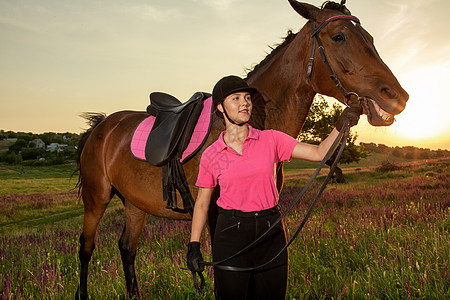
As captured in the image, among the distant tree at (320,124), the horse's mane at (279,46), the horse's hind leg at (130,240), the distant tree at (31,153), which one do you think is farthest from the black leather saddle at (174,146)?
the distant tree at (31,153)

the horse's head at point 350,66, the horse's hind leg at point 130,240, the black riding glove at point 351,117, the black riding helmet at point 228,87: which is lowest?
the horse's hind leg at point 130,240

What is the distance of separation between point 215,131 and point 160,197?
1121mm

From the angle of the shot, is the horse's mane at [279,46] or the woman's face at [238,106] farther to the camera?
the horse's mane at [279,46]

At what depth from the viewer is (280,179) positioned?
9.48 ft

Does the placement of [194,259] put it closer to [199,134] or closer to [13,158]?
[199,134]

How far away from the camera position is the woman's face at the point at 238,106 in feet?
6.97

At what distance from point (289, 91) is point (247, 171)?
1.16m

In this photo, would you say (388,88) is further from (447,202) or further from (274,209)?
(447,202)

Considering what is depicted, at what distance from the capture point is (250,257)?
6.82 feet

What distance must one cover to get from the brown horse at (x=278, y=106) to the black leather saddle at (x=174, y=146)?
0.12 meters

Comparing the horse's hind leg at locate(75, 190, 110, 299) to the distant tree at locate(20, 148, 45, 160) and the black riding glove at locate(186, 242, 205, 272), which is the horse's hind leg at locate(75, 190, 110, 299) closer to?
the black riding glove at locate(186, 242, 205, 272)

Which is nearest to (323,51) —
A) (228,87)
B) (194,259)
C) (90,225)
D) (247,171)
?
(228,87)

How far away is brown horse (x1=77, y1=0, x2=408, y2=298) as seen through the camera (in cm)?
221

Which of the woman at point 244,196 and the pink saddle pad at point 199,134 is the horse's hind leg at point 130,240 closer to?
the pink saddle pad at point 199,134
